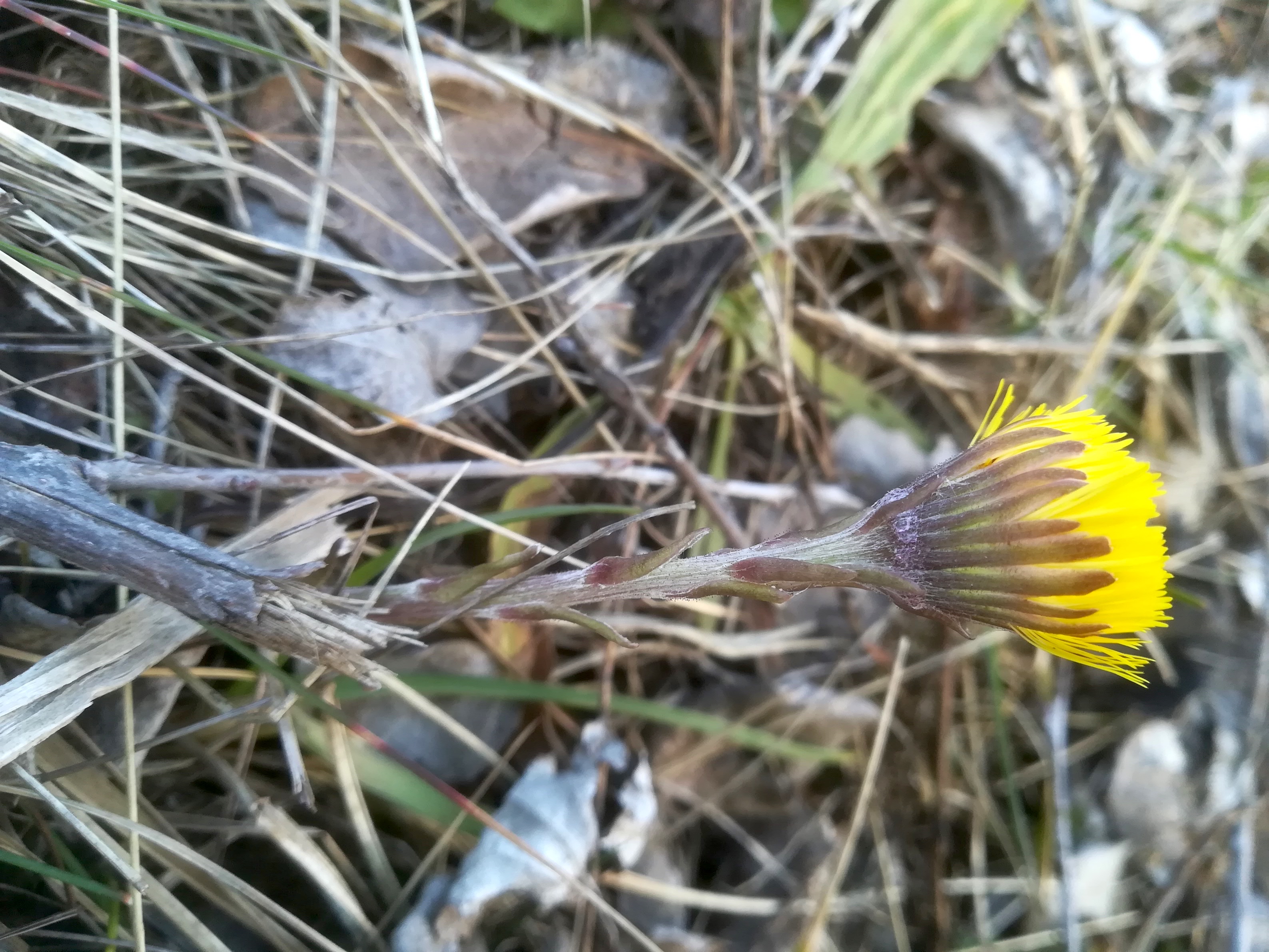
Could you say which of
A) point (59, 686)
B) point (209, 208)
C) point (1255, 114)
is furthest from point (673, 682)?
point (1255, 114)

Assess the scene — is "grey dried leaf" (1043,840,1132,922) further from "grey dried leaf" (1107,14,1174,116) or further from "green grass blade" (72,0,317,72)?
"green grass blade" (72,0,317,72)

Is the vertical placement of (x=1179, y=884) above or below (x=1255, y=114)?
below

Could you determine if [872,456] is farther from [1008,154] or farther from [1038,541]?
[1038,541]

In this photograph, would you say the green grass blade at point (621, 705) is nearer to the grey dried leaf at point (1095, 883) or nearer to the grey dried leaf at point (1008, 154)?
the grey dried leaf at point (1095, 883)

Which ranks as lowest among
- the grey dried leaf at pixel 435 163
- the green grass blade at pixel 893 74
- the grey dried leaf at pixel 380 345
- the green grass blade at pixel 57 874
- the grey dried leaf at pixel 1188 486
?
the green grass blade at pixel 57 874

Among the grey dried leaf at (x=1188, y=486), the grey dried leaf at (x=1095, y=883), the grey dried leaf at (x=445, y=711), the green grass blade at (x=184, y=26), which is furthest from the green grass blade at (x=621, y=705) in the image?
the grey dried leaf at (x=1188, y=486)

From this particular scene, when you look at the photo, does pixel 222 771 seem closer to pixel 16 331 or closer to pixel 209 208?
pixel 16 331

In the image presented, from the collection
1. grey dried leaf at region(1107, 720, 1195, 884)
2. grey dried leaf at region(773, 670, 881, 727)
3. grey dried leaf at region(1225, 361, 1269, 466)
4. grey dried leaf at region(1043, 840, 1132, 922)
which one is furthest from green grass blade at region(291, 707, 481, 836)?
grey dried leaf at region(1225, 361, 1269, 466)
